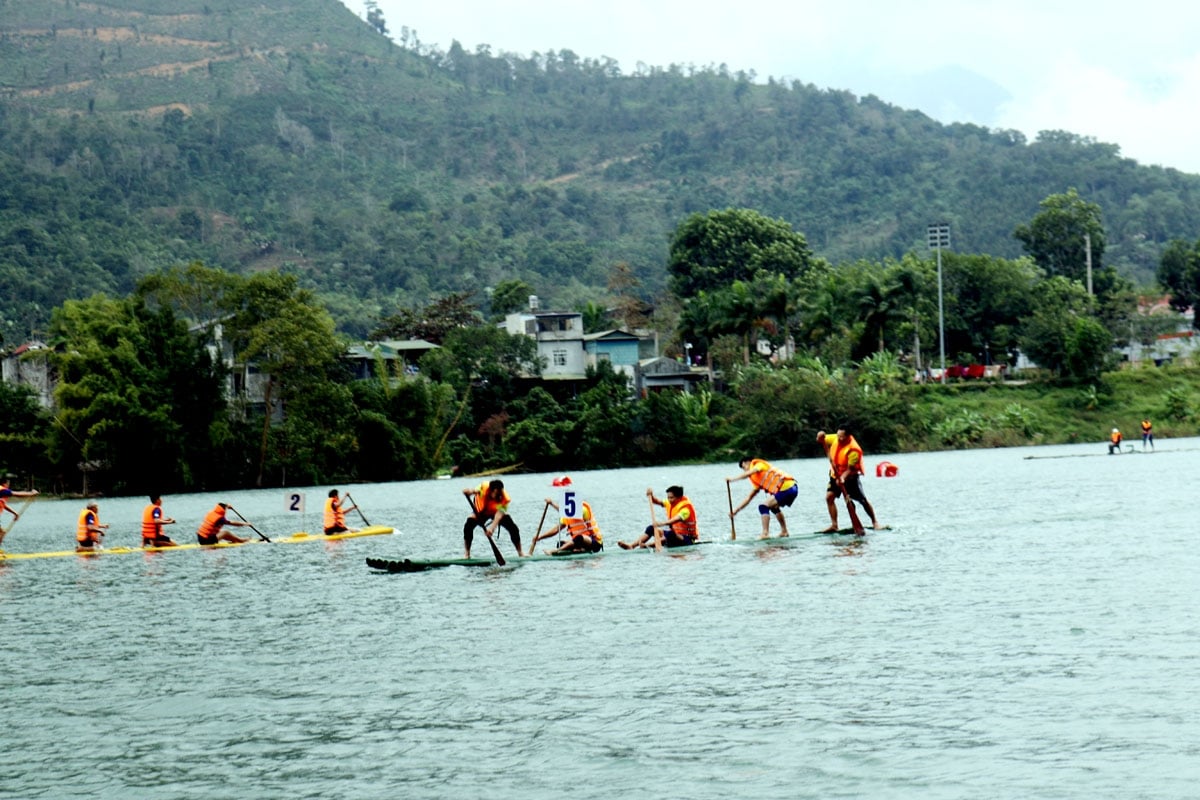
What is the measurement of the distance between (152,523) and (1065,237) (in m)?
105

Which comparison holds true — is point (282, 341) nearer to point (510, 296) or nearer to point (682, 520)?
point (682, 520)

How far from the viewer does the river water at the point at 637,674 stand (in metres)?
14.8

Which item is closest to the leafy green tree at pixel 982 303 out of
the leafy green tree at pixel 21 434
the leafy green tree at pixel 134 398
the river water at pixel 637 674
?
the leafy green tree at pixel 134 398

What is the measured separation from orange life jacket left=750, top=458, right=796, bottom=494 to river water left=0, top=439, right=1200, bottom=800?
1.47m

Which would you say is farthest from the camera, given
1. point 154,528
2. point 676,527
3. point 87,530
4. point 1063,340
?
point 1063,340

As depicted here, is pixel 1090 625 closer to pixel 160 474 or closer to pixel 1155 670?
pixel 1155 670

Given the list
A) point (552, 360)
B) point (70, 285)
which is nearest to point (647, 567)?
point (552, 360)

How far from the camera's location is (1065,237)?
435 ft

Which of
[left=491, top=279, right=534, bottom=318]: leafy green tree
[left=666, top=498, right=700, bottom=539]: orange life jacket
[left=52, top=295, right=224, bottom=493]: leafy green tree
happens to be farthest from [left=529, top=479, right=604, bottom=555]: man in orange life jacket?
[left=491, top=279, right=534, bottom=318]: leafy green tree

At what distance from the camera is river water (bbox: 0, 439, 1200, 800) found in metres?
14.8

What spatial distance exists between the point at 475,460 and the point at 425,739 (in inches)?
2942

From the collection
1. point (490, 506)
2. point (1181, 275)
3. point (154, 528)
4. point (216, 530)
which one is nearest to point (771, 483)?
point (490, 506)

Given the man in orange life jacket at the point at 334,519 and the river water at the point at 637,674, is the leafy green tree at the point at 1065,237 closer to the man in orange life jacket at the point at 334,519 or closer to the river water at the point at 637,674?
the man in orange life jacket at the point at 334,519

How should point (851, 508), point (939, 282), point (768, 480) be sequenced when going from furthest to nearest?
1. point (939, 282)
2. point (851, 508)
3. point (768, 480)
